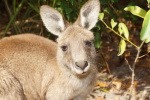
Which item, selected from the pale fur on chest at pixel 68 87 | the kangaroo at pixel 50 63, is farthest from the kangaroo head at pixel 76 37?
the pale fur on chest at pixel 68 87

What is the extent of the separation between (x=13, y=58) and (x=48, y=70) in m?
0.47

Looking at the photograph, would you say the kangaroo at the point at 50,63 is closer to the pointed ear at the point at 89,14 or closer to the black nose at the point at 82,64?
the pointed ear at the point at 89,14

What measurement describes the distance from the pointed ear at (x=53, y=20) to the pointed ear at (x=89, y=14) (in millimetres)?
226

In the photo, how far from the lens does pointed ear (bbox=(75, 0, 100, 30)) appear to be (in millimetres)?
4117

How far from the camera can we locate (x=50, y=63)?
435 centimetres

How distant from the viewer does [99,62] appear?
20.9ft

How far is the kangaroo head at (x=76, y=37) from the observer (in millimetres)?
3846

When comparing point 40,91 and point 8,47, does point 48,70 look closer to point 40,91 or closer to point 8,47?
point 40,91

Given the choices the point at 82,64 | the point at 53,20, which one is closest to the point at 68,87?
the point at 82,64

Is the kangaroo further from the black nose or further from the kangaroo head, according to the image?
the black nose

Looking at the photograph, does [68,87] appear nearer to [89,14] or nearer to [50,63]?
[50,63]

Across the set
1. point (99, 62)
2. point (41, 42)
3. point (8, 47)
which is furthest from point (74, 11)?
point (99, 62)

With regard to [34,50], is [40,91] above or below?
below

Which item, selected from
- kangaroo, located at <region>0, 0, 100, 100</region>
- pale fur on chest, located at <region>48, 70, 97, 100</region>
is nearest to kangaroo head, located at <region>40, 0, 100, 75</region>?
kangaroo, located at <region>0, 0, 100, 100</region>
